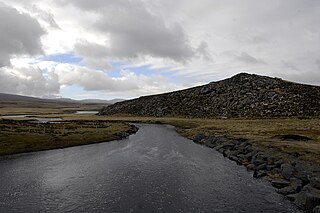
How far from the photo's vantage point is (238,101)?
146 metres

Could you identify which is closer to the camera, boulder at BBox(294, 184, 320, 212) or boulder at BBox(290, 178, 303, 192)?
boulder at BBox(294, 184, 320, 212)

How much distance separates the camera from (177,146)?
61719mm

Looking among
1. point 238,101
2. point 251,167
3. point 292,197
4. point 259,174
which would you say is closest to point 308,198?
point 292,197

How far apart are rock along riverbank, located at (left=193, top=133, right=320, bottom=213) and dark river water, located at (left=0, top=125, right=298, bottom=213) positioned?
131cm

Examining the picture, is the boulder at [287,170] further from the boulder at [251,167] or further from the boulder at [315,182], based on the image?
the boulder at [251,167]

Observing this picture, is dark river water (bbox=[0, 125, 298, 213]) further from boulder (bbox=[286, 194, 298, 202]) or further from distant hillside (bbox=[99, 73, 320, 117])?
distant hillside (bbox=[99, 73, 320, 117])

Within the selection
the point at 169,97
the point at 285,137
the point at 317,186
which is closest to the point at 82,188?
the point at 317,186

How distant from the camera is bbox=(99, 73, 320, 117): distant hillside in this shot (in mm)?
127312

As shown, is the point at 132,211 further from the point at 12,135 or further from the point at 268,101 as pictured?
the point at 268,101

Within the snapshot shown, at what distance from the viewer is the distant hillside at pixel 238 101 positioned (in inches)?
5012

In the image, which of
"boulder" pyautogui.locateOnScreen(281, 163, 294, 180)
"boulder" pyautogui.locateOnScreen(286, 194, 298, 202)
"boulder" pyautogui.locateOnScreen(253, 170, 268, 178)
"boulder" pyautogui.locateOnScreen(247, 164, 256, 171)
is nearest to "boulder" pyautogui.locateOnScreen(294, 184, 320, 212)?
"boulder" pyautogui.locateOnScreen(286, 194, 298, 202)

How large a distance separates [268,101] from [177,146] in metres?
91.5

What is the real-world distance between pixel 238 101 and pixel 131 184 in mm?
121763

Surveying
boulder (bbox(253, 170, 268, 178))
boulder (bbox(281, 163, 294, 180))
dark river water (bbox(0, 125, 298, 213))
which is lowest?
dark river water (bbox(0, 125, 298, 213))
